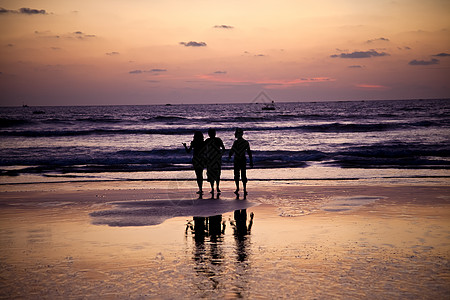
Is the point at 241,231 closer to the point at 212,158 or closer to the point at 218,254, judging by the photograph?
the point at 218,254

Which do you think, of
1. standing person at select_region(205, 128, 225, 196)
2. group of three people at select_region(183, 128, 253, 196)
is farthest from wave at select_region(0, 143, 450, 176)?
standing person at select_region(205, 128, 225, 196)

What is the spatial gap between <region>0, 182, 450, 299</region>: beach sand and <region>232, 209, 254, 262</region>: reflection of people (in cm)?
6

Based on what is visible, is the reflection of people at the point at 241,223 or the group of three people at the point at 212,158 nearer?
the reflection of people at the point at 241,223

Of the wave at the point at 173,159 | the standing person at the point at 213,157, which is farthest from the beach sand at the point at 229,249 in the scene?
the wave at the point at 173,159

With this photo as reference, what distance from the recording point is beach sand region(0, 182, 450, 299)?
19.3 feet

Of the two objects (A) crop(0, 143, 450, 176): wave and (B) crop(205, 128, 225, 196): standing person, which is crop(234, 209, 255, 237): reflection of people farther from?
(A) crop(0, 143, 450, 176): wave

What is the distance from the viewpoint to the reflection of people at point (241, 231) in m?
7.45

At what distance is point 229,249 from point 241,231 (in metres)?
1.42

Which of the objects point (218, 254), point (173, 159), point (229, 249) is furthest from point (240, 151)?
point (173, 159)

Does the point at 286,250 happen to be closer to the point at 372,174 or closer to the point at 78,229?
the point at 78,229

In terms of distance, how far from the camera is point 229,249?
7.68 metres

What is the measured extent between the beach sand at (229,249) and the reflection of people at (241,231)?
60mm

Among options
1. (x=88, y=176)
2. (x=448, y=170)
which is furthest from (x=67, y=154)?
(x=448, y=170)

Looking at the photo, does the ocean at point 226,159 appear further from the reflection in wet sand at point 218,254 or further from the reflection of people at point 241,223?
the reflection in wet sand at point 218,254
